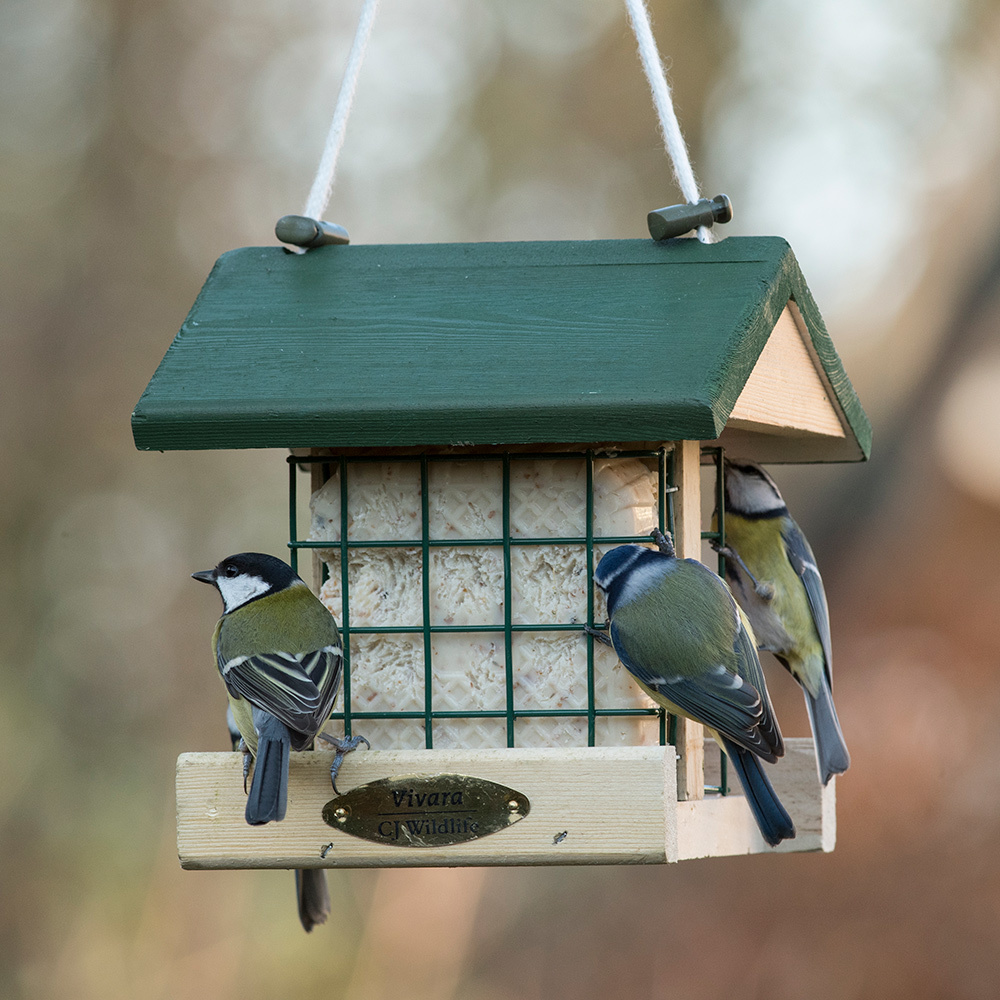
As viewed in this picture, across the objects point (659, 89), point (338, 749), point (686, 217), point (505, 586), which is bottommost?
point (338, 749)

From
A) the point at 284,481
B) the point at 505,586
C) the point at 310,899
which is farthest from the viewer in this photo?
the point at 284,481

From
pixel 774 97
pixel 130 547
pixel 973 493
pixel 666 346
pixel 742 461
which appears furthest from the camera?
pixel 130 547

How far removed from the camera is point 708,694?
2.46 meters

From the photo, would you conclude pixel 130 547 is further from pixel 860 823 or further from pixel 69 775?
pixel 860 823

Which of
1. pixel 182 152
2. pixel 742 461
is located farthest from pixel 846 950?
pixel 182 152

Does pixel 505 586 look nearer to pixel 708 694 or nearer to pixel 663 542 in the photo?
pixel 663 542

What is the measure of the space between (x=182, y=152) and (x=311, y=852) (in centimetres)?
568

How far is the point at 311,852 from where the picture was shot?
7.68 ft

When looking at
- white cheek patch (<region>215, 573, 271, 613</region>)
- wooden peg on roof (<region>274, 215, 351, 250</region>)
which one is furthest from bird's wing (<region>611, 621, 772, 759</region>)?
wooden peg on roof (<region>274, 215, 351, 250</region>)

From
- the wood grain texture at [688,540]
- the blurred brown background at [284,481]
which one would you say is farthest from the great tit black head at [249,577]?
the blurred brown background at [284,481]

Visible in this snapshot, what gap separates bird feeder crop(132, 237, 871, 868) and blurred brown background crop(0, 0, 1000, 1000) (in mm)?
2543

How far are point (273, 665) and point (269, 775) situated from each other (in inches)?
10.0

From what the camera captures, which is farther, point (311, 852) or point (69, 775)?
point (69, 775)

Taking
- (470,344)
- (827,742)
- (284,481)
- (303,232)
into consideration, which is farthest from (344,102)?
(284,481)
